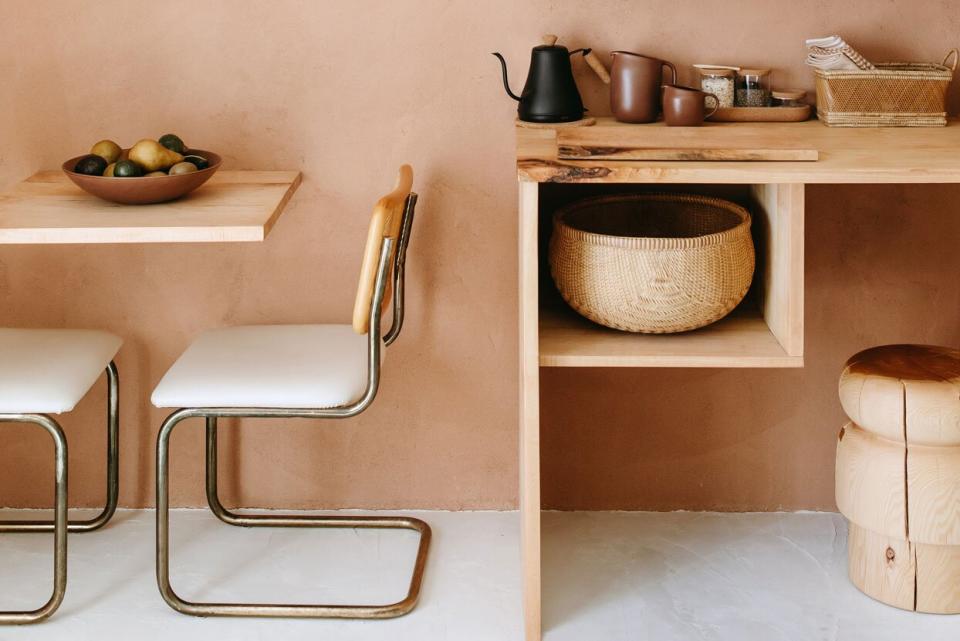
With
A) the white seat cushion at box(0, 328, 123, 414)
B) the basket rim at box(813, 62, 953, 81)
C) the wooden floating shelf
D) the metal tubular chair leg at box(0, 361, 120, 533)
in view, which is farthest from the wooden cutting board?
the metal tubular chair leg at box(0, 361, 120, 533)

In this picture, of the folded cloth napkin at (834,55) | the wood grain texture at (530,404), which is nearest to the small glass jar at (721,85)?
the folded cloth napkin at (834,55)

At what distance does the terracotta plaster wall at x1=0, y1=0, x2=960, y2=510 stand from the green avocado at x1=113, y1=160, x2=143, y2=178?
365 millimetres

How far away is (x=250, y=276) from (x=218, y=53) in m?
0.47

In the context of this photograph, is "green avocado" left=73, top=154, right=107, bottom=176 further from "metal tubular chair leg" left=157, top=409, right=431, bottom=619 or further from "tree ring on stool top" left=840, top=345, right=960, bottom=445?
"tree ring on stool top" left=840, top=345, right=960, bottom=445

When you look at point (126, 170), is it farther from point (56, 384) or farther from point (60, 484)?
point (60, 484)

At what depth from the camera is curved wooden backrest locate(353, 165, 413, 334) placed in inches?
77.9

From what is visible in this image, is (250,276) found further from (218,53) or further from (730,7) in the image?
(730,7)

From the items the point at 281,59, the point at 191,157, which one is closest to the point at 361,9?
the point at 281,59

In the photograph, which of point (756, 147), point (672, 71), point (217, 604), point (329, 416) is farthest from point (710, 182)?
point (217, 604)

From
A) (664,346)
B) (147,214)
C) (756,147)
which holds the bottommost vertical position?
(664,346)

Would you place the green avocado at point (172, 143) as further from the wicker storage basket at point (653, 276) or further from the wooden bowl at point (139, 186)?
the wicker storage basket at point (653, 276)

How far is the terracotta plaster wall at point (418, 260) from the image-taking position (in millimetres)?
2377

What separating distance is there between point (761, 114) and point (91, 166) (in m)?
1.26

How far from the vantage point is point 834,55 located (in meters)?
2.24
